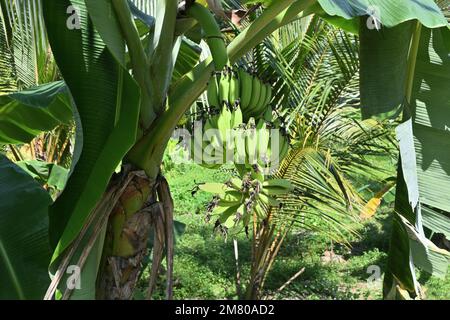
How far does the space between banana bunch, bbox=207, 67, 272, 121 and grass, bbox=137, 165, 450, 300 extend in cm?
227

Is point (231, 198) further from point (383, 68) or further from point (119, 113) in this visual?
point (383, 68)

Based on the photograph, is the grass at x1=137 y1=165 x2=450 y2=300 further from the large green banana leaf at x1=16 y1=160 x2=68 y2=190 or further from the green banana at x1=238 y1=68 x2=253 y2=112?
the green banana at x1=238 y1=68 x2=253 y2=112

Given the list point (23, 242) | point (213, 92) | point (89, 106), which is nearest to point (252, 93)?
point (213, 92)

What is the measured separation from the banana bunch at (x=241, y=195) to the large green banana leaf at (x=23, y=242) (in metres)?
0.41

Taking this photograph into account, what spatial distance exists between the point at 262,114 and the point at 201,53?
2.28 feet

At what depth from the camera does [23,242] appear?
1.38m

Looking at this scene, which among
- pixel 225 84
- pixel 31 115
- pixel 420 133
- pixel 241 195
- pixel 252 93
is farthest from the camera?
pixel 31 115

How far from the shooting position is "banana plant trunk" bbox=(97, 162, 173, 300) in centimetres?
127

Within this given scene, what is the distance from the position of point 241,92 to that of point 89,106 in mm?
306

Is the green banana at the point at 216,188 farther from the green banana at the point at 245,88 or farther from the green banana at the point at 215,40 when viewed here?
the green banana at the point at 215,40

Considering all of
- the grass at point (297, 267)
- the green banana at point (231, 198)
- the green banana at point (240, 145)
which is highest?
the green banana at point (240, 145)

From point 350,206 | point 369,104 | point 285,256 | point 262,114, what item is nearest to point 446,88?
point 369,104

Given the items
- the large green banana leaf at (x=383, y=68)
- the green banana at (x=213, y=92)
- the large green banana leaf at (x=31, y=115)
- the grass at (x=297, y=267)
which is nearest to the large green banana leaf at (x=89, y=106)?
the green banana at (x=213, y=92)

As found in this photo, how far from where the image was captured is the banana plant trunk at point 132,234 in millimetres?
1267
